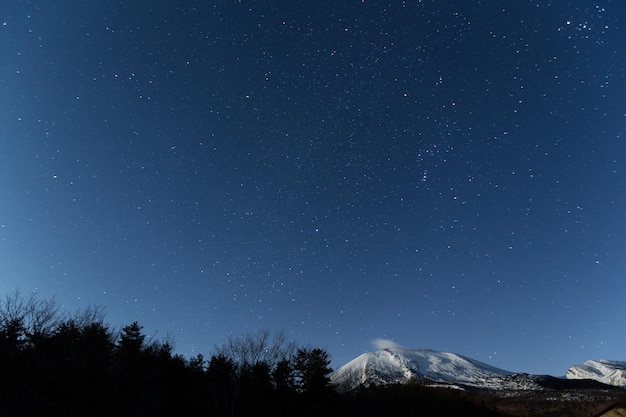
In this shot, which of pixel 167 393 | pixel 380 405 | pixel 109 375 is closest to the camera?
pixel 109 375

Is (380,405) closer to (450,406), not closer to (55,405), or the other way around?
(450,406)

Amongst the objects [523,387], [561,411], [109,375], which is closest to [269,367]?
[109,375]

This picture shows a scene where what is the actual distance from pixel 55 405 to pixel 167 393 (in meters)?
15.8

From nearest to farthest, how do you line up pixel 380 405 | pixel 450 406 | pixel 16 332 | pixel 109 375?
pixel 109 375
pixel 16 332
pixel 380 405
pixel 450 406

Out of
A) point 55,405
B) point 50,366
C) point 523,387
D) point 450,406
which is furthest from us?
point 523,387

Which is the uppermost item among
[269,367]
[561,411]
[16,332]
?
[16,332]

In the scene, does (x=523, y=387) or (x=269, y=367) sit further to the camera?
(x=523, y=387)

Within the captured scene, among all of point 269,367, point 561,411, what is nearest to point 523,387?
point 561,411

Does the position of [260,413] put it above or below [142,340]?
below

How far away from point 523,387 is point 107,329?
214m

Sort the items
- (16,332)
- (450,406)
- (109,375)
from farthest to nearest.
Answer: (450,406), (16,332), (109,375)

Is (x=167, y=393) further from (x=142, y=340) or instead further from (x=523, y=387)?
(x=523, y=387)

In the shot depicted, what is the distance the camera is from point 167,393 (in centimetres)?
3588

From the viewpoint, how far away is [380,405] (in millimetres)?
55938
